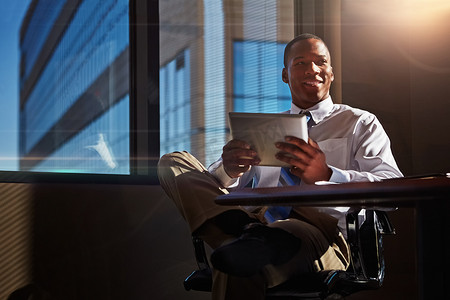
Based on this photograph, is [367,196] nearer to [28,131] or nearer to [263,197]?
[263,197]

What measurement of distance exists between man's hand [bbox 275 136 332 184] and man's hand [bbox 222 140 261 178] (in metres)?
0.09

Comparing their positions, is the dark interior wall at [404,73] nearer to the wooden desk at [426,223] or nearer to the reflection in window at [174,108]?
the reflection in window at [174,108]

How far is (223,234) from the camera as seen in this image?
1512 millimetres

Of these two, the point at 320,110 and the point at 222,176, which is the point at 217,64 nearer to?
the point at 320,110

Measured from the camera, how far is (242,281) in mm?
1359

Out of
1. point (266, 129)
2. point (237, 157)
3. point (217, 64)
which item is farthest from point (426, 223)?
point (217, 64)

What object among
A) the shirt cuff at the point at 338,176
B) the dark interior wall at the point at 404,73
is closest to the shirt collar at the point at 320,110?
the shirt cuff at the point at 338,176

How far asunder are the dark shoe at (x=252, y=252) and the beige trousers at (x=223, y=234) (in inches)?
2.1

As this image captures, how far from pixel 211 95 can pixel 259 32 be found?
1.69 feet

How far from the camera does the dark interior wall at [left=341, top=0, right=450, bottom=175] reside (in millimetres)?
2793

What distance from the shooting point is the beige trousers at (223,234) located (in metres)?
1.35

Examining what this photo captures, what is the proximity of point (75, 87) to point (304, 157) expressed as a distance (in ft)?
5.08

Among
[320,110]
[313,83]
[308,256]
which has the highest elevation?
[313,83]

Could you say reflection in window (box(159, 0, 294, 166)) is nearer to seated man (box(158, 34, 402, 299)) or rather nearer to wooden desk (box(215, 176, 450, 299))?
seated man (box(158, 34, 402, 299))
